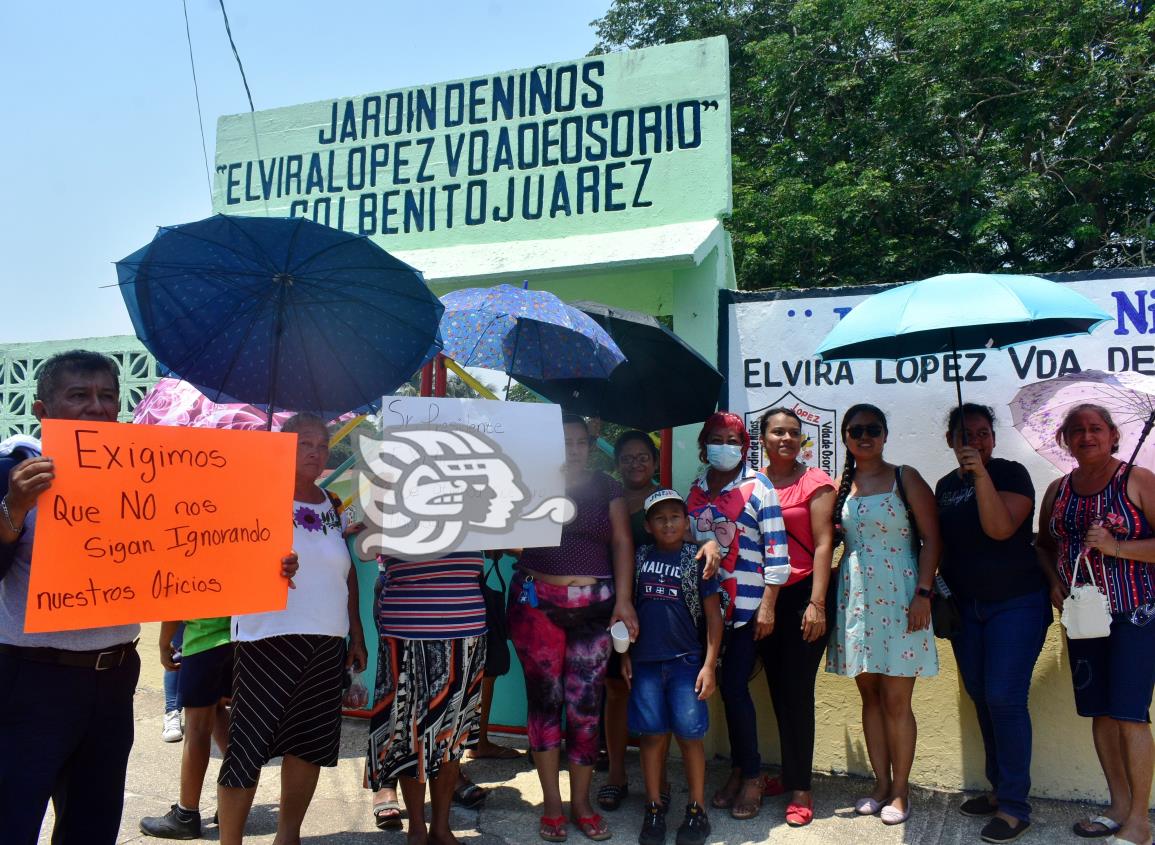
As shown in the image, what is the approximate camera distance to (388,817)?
4020 mm

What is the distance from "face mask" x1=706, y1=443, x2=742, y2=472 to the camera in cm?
426

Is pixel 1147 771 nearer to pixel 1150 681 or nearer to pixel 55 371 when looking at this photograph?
pixel 1150 681

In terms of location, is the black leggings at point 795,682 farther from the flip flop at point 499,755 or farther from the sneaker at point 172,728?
the sneaker at point 172,728

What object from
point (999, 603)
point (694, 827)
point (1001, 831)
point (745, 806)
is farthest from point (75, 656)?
point (1001, 831)

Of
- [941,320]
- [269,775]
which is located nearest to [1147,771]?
[941,320]

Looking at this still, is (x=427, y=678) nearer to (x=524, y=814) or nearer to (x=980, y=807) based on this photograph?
(x=524, y=814)

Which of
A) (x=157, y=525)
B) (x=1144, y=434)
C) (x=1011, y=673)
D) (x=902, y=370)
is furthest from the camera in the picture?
(x=902, y=370)

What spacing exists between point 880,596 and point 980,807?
1105 millimetres

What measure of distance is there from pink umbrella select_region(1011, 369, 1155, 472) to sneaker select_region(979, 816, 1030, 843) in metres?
1.55

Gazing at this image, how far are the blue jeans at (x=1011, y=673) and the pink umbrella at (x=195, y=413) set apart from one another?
2.95 meters

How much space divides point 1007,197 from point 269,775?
13.2 meters

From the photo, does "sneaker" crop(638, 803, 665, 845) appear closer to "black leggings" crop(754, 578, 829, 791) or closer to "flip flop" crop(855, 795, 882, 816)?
"black leggings" crop(754, 578, 829, 791)

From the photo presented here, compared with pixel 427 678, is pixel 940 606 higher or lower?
higher

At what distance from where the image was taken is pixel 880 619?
407cm
